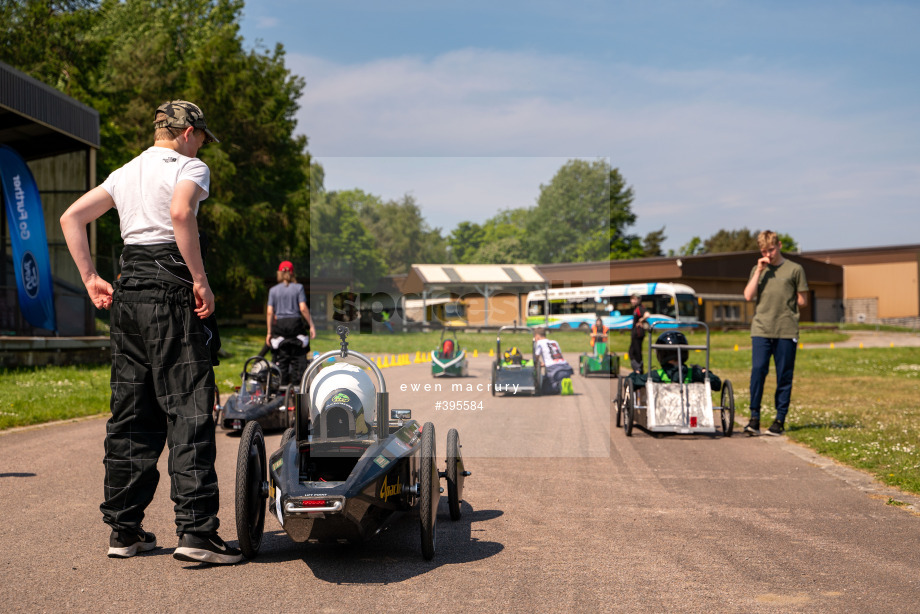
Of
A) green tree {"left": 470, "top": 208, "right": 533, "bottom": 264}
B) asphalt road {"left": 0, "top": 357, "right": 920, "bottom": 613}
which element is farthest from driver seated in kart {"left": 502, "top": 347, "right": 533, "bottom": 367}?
asphalt road {"left": 0, "top": 357, "right": 920, "bottom": 613}

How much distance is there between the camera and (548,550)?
4.90 metres

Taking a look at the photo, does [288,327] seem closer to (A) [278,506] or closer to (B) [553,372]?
Result: (B) [553,372]

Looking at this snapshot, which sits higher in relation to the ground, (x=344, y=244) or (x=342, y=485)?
(x=344, y=244)

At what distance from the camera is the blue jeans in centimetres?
1011

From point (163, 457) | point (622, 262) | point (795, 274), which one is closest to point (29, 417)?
point (163, 457)

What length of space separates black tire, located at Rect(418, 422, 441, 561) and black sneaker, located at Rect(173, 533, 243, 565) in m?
1.04

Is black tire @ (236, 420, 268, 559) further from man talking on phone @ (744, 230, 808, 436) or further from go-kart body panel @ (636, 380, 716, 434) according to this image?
man talking on phone @ (744, 230, 808, 436)

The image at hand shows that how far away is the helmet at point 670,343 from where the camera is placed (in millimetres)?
10852

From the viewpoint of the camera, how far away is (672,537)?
523 cm

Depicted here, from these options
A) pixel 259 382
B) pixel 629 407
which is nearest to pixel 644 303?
pixel 629 407

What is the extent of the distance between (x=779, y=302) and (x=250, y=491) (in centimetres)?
759

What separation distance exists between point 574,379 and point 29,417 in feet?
39.7

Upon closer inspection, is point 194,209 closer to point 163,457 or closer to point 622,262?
point 163,457

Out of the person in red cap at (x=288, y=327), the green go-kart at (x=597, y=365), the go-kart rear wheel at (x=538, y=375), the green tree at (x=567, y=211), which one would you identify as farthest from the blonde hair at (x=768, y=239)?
the green go-kart at (x=597, y=365)
